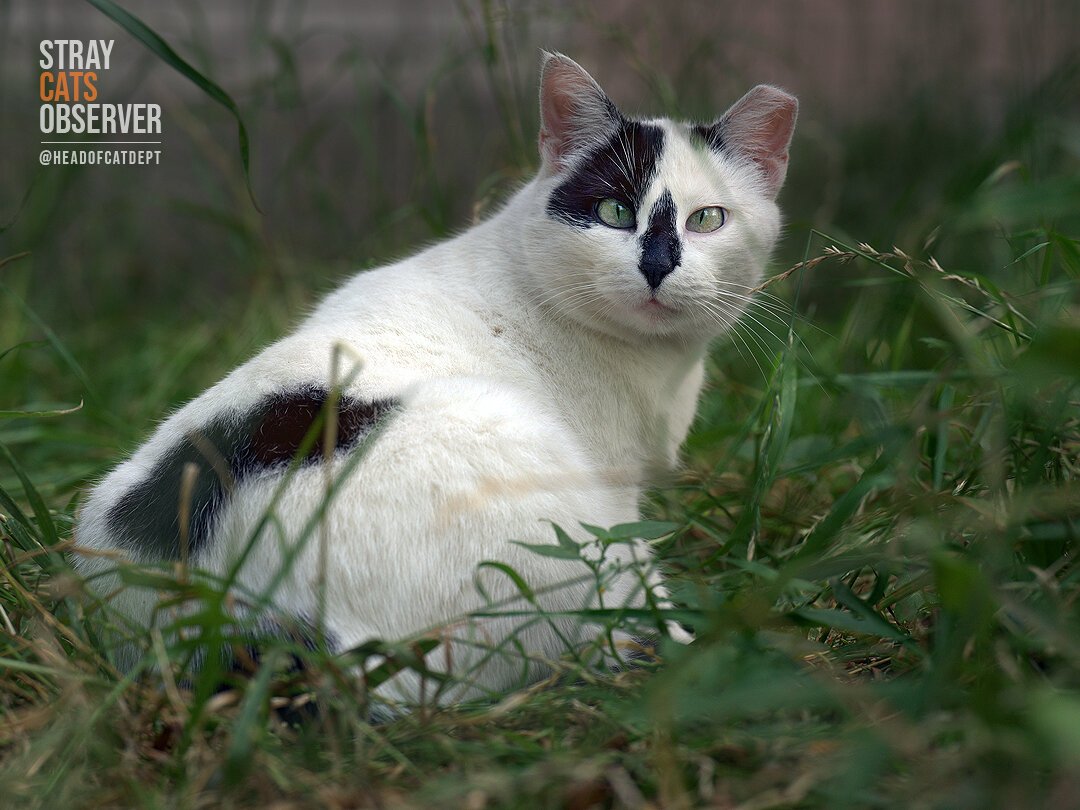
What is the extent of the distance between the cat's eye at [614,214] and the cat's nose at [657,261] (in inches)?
5.5

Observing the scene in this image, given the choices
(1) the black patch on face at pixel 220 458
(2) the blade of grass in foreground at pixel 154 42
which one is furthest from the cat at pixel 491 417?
(2) the blade of grass in foreground at pixel 154 42

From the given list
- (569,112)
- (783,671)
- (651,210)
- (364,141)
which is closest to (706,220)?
(651,210)

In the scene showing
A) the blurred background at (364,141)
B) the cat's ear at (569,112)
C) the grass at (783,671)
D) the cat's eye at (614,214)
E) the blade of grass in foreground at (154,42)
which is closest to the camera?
the grass at (783,671)

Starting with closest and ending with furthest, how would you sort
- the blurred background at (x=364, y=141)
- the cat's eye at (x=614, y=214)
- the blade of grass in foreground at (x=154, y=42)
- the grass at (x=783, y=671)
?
the grass at (x=783, y=671) → the blade of grass in foreground at (x=154, y=42) → the cat's eye at (x=614, y=214) → the blurred background at (x=364, y=141)

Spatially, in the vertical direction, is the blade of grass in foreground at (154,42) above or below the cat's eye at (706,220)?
above

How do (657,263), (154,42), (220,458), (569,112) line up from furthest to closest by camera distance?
(569,112), (657,263), (154,42), (220,458)

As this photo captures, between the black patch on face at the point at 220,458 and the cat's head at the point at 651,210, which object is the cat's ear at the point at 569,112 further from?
the black patch on face at the point at 220,458

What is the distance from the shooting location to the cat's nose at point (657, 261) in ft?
6.91

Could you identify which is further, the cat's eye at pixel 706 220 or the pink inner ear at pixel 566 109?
the pink inner ear at pixel 566 109

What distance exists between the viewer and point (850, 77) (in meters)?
5.96

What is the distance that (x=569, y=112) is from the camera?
2.48 metres

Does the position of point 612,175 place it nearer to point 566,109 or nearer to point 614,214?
point 614,214

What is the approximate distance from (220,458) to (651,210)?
116 centimetres

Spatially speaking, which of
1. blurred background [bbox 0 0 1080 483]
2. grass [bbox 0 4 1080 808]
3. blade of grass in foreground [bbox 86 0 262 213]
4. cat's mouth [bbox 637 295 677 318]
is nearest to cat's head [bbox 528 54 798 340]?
cat's mouth [bbox 637 295 677 318]
